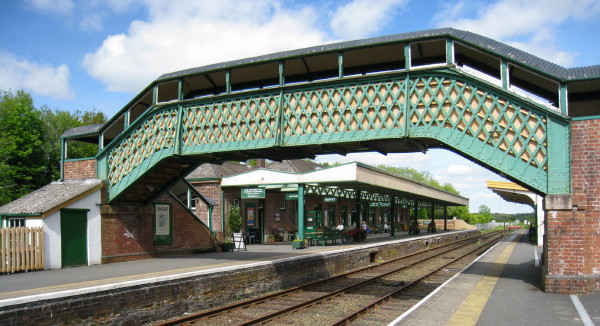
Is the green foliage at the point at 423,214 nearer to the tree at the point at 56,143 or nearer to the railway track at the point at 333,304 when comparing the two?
the tree at the point at 56,143

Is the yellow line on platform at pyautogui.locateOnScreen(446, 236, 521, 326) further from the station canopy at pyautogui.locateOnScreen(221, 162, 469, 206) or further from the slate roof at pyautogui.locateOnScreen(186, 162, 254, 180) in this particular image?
the slate roof at pyautogui.locateOnScreen(186, 162, 254, 180)

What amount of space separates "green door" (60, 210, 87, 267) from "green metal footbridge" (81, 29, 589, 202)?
1.25 m

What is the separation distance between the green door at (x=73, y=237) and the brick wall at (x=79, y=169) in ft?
6.04

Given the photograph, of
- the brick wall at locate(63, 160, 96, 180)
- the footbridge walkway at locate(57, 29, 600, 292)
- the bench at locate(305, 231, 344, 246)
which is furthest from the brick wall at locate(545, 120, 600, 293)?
the bench at locate(305, 231, 344, 246)

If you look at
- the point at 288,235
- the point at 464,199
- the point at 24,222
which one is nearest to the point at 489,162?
the point at 24,222

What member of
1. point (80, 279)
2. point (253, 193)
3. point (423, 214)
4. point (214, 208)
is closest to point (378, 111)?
point (80, 279)

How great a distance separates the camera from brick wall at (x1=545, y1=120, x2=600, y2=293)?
986 cm

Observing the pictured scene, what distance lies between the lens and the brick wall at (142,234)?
1504cm

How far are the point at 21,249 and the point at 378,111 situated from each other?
30.9 ft

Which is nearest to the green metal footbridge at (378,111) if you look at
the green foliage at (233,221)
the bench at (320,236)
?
the bench at (320,236)

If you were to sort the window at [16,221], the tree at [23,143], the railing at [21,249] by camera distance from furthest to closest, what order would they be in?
1. the tree at [23,143]
2. the window at [16,221]
3. the railing at [21,249]

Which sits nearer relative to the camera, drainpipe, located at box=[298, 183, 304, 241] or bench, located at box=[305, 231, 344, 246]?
drainpipe, located at box=[298, 183, 304, 241]

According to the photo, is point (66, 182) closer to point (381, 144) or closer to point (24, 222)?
point (24, 222)

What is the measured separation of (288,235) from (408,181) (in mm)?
8648
